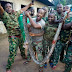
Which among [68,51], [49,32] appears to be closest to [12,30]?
[49,32]

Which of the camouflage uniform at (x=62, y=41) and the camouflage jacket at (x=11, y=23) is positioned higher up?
the camouflage jacket at (x=11, y=23)

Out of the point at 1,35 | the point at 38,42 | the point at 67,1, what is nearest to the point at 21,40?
the point at 38,42

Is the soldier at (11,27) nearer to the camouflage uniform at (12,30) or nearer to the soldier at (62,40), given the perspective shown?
the camouflage uniform at (12,30)

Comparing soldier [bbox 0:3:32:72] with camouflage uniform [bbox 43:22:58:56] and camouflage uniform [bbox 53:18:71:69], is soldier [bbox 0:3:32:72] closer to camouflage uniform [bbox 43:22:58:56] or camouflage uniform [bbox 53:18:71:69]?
camouflage uniform [bbox 43:22:58:56]

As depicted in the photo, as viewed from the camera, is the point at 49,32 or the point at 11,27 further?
the point at 11,27

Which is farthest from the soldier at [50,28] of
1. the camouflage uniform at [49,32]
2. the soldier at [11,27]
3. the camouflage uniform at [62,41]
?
the soldier at [11,27]

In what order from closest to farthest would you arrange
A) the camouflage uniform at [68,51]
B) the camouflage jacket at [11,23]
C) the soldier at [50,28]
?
the camouflage uniform at [68,51], the soldier at [50,28], the camouflage jacket at [11,23]

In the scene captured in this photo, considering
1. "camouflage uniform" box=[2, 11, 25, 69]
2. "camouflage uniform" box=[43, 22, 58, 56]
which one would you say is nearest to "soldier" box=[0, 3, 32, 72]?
"camouflage uniform" box=[2, 11, 25, 69]

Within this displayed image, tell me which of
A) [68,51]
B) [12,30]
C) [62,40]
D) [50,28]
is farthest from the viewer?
[12,30]

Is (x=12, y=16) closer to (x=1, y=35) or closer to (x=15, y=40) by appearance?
(x=15, y=40)

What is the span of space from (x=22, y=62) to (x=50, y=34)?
1.45m

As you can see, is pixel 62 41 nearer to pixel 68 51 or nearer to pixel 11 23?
pixel 68 51

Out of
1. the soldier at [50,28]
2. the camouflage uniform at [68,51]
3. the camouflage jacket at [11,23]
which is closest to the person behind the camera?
the camouflage uniform at [68,51]

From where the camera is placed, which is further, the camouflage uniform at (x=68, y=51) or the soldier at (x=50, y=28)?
the soldier at (x=50, y=28)
